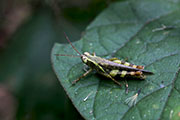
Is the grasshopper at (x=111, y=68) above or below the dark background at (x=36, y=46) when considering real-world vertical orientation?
below

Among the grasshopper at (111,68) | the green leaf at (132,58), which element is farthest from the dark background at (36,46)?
the grasshopper at (111,68)

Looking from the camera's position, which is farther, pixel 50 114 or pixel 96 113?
pixel 50 114

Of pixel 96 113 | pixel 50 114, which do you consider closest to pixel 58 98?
pixel 50 114

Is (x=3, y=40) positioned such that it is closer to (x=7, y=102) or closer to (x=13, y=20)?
(x=13, y=20)

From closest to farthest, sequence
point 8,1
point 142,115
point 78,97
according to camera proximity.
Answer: point 142,115 → point 78,97 → point 8,1

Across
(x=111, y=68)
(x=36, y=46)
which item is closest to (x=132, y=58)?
(x=111, y=68)

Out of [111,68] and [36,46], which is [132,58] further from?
[36,46]

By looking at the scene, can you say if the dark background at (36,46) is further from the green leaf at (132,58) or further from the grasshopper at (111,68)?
the grasshopper at (111,68)
